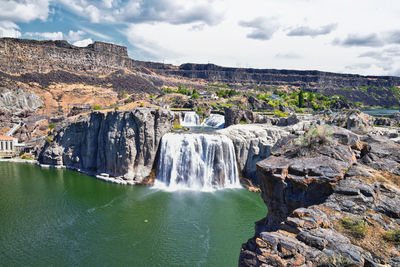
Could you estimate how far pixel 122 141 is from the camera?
97.7ft

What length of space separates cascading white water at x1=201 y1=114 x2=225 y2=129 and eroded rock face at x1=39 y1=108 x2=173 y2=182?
21354 mm

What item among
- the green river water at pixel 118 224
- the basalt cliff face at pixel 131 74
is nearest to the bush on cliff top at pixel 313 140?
the green river water at pixel 118 224

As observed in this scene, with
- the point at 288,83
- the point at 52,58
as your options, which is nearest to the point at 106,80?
the point at 52,58

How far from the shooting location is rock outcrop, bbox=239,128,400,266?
6180 mm

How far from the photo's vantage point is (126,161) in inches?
1166

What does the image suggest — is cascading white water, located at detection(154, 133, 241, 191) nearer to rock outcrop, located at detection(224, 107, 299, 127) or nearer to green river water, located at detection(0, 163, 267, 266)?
green river water, located at detection(0, 163, 267, 266)

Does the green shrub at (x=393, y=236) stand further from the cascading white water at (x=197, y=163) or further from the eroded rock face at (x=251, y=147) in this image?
the eroded rock face at (x=251, y=147)

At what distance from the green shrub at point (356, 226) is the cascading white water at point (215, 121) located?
1754 inches

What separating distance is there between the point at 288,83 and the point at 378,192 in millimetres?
182691

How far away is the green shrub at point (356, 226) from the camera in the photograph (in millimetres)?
6621

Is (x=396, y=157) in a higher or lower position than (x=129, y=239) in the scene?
higher

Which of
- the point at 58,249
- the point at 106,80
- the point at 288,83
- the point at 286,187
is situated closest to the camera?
the point at 286,187

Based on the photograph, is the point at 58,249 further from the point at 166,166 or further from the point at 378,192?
the point at 378,192

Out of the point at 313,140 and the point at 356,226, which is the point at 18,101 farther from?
the point at 356,226
